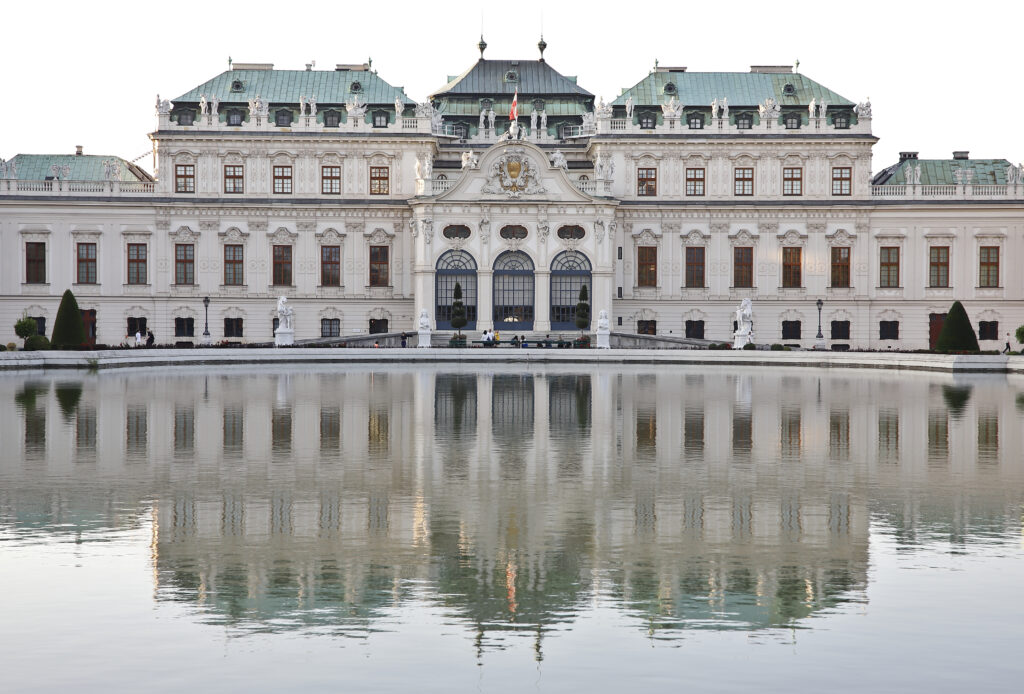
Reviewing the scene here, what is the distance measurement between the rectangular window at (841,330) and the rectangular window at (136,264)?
40680mm

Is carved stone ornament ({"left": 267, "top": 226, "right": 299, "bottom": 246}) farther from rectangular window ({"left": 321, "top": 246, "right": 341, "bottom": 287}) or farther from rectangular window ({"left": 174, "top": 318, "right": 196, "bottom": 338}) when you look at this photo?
rectangular window ({"left": 174, "top": 318, "right": 196, "bottom": 338})

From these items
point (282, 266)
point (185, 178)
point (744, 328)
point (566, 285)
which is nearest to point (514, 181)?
point (566, 285)

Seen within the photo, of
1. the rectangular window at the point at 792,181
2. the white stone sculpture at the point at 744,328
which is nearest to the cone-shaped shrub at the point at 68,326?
the white stone sculpture at the point at 744,328

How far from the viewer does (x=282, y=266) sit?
71750 millimetres

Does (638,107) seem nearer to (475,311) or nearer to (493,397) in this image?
(475,311)

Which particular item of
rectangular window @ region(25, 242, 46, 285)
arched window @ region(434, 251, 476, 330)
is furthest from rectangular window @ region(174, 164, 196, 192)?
arched window @ region(434, 251, 476, 330)

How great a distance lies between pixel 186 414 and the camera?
26031mm

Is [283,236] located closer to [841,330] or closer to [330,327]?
[330,327]

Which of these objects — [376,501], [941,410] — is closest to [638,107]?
[941,410]

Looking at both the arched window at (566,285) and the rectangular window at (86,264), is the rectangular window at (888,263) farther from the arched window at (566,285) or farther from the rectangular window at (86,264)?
the rectangular window at (86,264)

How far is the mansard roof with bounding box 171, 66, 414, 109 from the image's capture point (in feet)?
237

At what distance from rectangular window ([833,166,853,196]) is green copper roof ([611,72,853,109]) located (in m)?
4.00

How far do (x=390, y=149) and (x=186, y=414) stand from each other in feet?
155

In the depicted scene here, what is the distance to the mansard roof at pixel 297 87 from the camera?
237 ft
